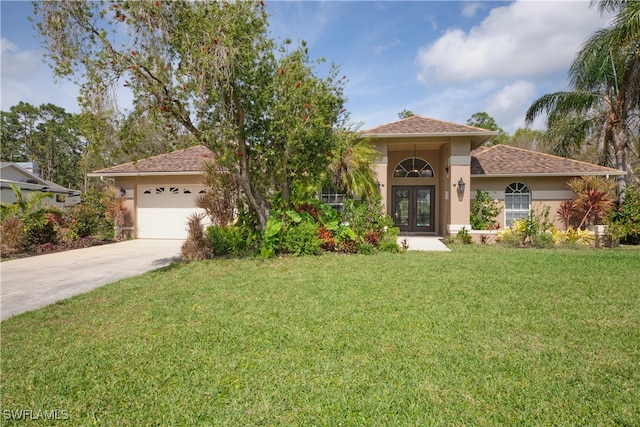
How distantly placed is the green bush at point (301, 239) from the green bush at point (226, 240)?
142cm

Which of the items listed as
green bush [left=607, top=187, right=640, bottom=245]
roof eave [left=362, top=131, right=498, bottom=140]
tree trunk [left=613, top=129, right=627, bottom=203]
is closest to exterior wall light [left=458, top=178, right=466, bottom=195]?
roof eave [left=362, top=131, right=498, bottom=140]

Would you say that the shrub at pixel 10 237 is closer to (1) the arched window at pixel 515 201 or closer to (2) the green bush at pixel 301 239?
(2) the green bush at pixel 301 239

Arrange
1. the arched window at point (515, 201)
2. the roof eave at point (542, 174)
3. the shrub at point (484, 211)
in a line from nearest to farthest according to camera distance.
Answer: the roof eave at point (542, 174)
the shrub at point (484, 211)
the arched window at point (515, 201)

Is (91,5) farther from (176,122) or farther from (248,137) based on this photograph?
(248,137)

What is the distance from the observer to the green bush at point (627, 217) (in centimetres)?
1141

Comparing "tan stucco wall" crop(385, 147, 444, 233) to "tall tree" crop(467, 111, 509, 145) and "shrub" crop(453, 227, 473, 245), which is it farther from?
"tall tree" crop(467, 111, 509, 145)

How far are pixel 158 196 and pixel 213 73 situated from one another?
9672 millimetres

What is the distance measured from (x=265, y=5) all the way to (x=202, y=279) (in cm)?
662

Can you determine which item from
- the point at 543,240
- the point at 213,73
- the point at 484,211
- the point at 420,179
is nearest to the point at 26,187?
the point at 213,73

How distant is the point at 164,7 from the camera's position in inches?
275

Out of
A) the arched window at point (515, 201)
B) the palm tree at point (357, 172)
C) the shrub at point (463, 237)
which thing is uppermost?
the palm tree at point (357, 172)

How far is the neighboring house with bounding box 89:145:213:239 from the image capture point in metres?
14.6

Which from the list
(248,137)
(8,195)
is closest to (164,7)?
(248,137)

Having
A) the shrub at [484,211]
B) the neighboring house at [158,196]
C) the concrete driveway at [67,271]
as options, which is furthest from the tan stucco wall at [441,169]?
the concrete driveway at [67,271]
